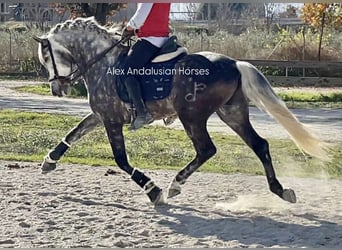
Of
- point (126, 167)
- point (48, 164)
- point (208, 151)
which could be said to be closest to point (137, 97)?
point (126, 167)

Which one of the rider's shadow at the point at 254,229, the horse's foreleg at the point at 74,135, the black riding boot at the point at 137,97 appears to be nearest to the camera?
the rider's shadow at the point at 254,229

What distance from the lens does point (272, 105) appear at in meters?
6.04

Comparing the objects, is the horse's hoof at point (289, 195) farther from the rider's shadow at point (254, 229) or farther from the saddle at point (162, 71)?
the saddle at point (162, 71)

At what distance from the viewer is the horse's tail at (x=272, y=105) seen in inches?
234

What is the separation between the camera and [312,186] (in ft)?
23.7

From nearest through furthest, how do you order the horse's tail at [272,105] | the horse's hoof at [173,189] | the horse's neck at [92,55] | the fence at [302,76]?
the horse's tail at [272,105]
the horse's hoof at [173,189]
the horse's neck at [92,55]
the fence at [302,76]

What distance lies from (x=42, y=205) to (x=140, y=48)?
152cm

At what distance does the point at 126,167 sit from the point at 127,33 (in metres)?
1.13

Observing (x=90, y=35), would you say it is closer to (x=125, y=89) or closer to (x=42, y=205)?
(x=125, y=89)

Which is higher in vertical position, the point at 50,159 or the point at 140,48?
the point at 140,48

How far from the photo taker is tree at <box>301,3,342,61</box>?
52.8ft

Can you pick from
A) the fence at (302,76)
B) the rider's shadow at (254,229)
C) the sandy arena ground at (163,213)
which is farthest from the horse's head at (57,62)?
the fence at (302,76)

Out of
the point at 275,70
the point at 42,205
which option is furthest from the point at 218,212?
the point at 275,70

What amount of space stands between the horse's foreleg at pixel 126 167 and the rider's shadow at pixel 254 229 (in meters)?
0.22
